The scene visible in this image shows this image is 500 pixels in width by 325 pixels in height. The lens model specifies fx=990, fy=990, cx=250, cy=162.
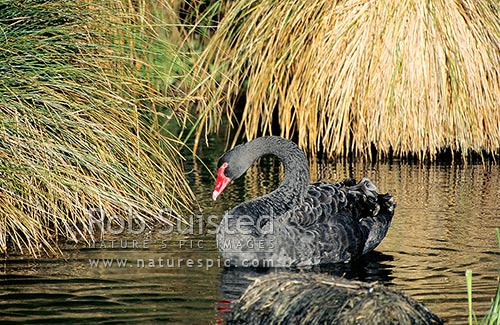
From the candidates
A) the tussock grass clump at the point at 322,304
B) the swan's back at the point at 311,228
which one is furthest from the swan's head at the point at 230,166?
the tussock grass clump at the point at 322,304

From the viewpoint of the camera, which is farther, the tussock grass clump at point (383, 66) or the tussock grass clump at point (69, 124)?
the tussock grass clump at point (383, 66)

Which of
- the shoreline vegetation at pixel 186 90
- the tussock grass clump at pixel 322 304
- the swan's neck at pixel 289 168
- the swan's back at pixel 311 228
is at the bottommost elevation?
the tussock grass clump at pixel 322 304

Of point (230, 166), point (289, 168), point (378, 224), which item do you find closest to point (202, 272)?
point (230, 166)

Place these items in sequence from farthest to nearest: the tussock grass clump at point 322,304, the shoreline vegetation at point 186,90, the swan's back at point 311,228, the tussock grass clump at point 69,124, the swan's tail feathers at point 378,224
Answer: the swan's tail feathers at point 378,224, the shoreline vegetation at point 186,90, the tussock grass clump at point 69,124, the swan's back at point 311,228, the tussock grass clump at point 322,304

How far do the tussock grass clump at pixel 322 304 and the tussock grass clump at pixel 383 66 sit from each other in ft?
18.0

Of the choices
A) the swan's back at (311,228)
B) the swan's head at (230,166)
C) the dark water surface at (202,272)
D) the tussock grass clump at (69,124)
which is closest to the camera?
the dark water surface at (202,272)

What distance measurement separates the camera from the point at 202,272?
7.28 m

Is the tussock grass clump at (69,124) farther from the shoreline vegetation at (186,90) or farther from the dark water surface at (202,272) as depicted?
the dark water surface at (202,272)

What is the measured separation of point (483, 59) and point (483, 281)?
5389 millimetres

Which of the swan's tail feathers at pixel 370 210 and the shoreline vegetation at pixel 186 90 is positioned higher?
the shoreline vegetation at pixel 186 90

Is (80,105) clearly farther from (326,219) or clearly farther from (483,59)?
(483,59)

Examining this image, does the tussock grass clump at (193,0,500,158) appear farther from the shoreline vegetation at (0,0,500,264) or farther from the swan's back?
the swan's back

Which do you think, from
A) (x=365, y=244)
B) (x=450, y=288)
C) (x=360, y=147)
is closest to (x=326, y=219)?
(x=365, y=244)

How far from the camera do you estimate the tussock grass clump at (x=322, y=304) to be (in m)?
5.55
